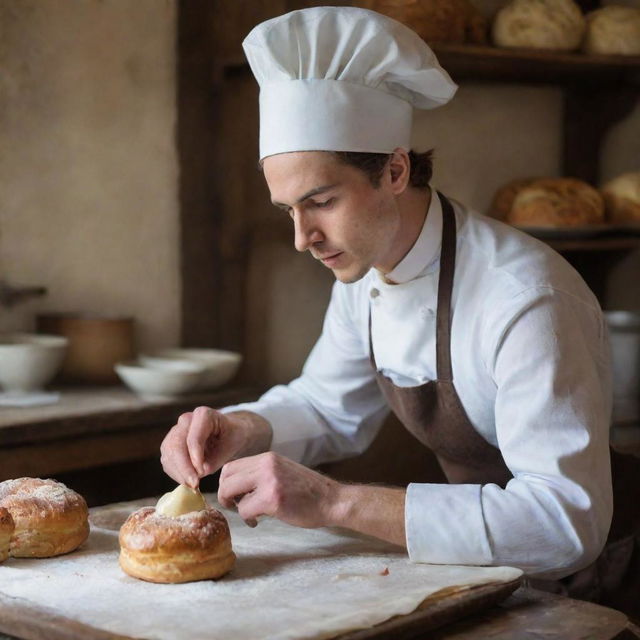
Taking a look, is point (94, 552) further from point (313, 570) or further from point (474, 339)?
point (474, 339)

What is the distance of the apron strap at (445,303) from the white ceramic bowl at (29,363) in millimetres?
1459

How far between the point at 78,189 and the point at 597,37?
6.87ft

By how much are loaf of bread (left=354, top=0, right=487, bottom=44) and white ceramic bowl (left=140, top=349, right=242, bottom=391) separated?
1315mm

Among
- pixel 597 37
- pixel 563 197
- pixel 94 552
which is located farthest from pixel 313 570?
pixel 597 37

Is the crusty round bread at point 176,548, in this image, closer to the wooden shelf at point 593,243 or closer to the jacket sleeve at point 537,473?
the jacket sleeve at point 537,473

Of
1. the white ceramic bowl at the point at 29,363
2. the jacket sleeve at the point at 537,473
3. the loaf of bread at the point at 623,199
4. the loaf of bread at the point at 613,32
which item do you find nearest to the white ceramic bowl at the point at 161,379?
the white ceramic bowl at the point at 29,363

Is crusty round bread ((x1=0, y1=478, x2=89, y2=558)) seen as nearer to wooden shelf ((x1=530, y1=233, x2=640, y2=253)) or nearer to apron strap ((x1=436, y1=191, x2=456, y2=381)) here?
apron strap ((x1=436, y1=191, x2=456, y2=381))

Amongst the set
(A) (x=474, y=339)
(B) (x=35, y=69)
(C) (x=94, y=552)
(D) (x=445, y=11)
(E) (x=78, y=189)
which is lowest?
(C) (x=94, y=552)

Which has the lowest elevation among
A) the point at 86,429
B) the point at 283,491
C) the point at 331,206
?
the point at 86,429

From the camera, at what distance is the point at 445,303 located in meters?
2.46

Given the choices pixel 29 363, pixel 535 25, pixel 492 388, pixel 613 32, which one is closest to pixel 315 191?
pixel 492 388

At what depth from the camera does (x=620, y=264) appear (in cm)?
484

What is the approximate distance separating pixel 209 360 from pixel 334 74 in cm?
162

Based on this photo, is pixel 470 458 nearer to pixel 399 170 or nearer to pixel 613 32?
pixel 399 170
